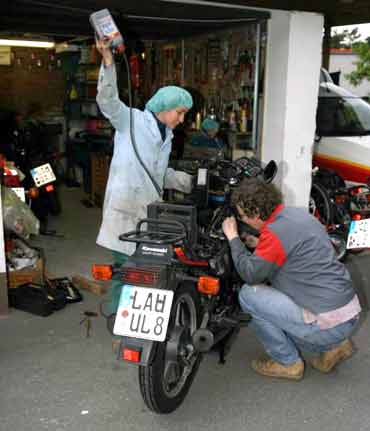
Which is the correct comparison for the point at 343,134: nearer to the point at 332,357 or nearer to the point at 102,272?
the point at 332,357

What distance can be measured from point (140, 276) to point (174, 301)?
0.24 metres

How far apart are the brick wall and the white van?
5998mm

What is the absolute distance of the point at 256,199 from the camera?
311 cm

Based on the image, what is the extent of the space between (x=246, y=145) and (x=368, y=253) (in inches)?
75.6

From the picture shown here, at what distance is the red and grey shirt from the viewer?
3062 mm

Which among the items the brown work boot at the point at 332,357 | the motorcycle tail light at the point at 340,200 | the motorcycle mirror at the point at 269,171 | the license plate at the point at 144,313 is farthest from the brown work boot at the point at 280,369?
the motorcycle tail light at the point at 340,200

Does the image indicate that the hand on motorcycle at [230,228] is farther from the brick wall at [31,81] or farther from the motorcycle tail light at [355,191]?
the brick wall at [31,81]

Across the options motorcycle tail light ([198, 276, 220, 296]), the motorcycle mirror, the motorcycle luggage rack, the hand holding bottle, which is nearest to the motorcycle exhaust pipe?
motorcycle tail light ([198, 276, 220, 296])

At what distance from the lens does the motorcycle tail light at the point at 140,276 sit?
2.79 m

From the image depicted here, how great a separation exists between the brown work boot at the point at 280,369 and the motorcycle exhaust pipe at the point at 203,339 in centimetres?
70

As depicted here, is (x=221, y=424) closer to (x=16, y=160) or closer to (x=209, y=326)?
(x=209, y=326)

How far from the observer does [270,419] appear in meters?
2.98

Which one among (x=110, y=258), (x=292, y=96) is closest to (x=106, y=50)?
(x=292, y=96)

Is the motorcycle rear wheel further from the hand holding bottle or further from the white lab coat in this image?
the hand holding bottle
